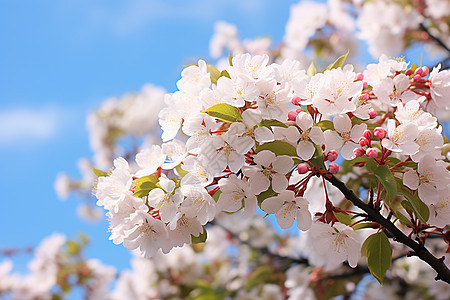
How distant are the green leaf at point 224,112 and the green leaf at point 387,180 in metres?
0.39

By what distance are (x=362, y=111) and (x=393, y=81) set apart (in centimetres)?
20

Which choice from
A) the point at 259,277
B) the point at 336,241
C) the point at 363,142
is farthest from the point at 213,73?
the point at 259,277

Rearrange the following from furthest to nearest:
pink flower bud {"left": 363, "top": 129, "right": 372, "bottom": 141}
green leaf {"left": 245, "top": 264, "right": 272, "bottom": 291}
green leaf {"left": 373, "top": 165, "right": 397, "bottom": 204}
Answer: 1. green leaf {"left": 245, "top": 264, "right": 272, "bottom": 291}
2. pink flower bud {"left": 363, "top": 129, "right": 372, "bottom": 141}
3. green leaf {"left": 373, "top": 165, "right": 397, "bottom": 204}

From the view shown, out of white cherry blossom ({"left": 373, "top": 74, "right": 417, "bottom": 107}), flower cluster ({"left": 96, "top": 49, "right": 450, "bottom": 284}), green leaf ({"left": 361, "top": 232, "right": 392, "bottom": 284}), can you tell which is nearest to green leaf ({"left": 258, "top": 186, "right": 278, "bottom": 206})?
flower cluster ({"left": 96, "top": 49, "right": 450, "bottom": 284})

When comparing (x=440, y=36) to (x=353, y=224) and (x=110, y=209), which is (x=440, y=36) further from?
(x=110, y=209)

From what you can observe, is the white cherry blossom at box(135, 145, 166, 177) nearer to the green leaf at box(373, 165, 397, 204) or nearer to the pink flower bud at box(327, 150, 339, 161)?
the pink flower bud at box(327, 150, 339, 161)

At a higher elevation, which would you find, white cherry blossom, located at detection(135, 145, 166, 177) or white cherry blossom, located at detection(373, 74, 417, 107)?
white cherry blossom, located at detection(135, 145, 166, 177)

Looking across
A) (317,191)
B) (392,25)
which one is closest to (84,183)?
(392,25)

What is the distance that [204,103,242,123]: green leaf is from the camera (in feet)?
3.64

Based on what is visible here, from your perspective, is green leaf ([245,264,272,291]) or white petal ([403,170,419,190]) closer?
white petal ([403,170,419,190])

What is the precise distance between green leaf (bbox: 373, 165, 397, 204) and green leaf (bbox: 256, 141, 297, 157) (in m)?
0.22

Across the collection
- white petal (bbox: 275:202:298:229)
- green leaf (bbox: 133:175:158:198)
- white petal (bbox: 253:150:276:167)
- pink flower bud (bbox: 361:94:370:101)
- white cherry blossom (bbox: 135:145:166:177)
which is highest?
white cherry blossom (bbox: 135:145:166:177)

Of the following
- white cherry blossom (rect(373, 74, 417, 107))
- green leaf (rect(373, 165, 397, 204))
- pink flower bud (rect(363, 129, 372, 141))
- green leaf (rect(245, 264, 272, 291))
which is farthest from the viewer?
green leaf (rect(245, 264, 272, 291))

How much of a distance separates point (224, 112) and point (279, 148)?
17cm
